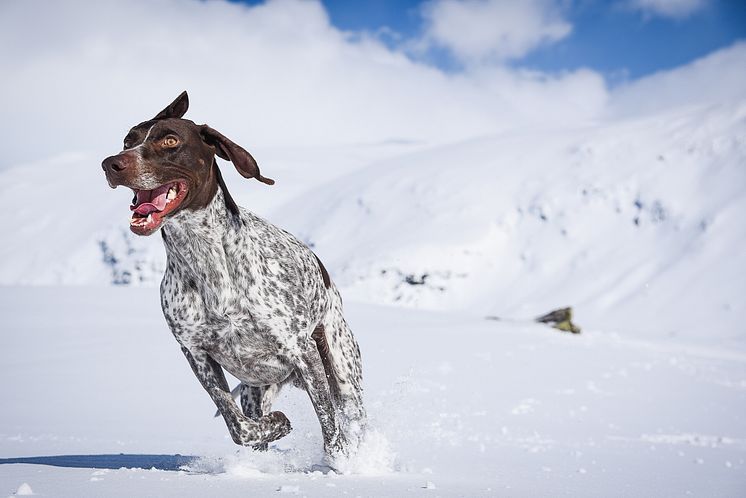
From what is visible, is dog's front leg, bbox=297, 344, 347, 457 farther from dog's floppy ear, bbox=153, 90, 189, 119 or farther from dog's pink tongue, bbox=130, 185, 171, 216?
dog's floppy ear, bbox=153, 90, 189, 119

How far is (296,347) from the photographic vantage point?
168 inches

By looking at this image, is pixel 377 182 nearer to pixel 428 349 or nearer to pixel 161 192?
pixel 428 349

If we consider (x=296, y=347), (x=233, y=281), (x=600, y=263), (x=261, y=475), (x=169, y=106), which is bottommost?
(x=261, y=475)

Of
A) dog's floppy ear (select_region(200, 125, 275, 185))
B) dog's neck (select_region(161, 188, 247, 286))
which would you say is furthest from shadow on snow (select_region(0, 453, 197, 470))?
dog's floppy ear (select_region(200, 125, 275, 185))

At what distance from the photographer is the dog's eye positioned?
365 centimetres

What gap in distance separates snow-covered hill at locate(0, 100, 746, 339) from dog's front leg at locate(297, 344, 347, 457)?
33246mm

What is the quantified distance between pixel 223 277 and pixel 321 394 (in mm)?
933

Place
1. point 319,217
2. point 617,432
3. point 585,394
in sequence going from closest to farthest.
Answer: point 617,432 < point 585,394 < point 319,217

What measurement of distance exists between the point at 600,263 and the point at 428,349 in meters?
33.0

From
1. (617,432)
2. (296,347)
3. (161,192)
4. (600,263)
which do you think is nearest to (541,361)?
(617,432)

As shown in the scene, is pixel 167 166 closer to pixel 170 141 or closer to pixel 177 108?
pixel 170 141

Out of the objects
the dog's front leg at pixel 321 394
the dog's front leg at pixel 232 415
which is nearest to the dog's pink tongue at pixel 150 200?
the dog's front leg at pixel 232 415

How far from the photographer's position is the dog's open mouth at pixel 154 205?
3477 millimetres

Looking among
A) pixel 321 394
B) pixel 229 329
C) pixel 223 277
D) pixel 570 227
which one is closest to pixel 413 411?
pixel 321 394
